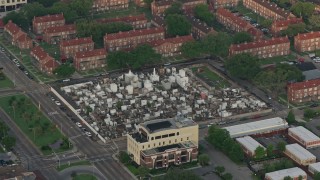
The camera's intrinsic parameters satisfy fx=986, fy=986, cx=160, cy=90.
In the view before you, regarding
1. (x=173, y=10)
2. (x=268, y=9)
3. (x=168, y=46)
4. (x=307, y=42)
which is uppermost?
(x=173, y=10)

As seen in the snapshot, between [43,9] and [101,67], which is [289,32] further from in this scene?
[43,9]

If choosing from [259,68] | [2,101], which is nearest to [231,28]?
[259,68]

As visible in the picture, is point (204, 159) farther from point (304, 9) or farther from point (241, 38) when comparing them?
point (304, 9)

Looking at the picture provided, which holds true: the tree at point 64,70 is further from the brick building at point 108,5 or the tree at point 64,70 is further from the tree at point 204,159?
the tree at point 204,159

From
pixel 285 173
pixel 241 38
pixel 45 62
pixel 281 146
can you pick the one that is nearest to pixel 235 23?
pixel 241 38

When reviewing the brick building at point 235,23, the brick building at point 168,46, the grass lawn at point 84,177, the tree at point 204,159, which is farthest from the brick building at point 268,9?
the grass lawn at point 84,177

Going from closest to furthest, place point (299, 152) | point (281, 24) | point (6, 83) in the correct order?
point (299, 152) → point (6, 83) → point (281, 24)
